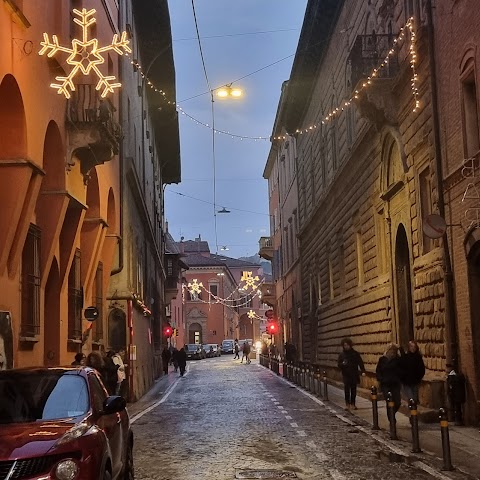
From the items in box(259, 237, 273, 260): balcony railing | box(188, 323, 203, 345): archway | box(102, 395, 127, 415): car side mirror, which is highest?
box(259, 237, 273, 260): balcony railing

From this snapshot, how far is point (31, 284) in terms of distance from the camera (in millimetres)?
15445

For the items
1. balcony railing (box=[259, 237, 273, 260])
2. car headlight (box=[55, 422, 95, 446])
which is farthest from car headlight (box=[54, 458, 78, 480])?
balcony railing (box=[259, 237, 273, 260])

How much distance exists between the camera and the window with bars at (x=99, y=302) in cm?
2355

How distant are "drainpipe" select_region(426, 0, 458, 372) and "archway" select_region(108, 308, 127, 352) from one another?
480 inches

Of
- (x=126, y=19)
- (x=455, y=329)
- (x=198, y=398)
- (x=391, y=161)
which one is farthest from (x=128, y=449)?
(x=126, y=19)

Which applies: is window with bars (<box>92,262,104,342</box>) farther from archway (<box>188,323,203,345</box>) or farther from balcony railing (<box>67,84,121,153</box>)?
archway (<box>188,323,203,345</box>)

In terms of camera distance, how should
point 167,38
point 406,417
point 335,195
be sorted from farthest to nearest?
1. point 167,38
2. point 335,195
3. point 406,417

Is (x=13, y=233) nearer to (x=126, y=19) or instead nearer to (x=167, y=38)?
(x=126, y=19)

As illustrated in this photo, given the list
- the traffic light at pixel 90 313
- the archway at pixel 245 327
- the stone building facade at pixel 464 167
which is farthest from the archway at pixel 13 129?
the archway at pixel 245 327

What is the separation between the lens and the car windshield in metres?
7.55

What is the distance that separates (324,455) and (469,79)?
7.99 metres

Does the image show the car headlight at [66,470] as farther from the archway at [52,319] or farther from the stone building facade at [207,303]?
the stone building facade at [207,303]

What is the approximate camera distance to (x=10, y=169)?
13.7 meters

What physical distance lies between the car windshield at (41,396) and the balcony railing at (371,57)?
14.6 m
